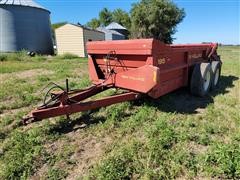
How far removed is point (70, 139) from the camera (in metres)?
3.55

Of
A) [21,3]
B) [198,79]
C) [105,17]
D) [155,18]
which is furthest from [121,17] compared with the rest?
[198,79]

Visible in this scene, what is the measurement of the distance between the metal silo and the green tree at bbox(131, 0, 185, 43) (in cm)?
1764

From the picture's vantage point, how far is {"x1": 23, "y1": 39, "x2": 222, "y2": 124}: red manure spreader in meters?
3.82

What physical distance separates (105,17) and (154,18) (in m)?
28.5

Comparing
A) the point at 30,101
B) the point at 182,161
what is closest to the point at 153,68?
the point at 182,161

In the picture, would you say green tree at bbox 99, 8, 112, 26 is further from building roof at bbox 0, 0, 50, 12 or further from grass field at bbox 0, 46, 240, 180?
grass field at bbox 0, 46, 240, 180

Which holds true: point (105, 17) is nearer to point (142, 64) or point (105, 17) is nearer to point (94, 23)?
point (94, 23)

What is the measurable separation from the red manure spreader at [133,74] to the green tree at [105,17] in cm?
5650

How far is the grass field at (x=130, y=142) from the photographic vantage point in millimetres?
2730

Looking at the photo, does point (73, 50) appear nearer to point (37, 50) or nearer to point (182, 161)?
point (37, 50)

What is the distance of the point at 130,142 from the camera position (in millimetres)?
3367

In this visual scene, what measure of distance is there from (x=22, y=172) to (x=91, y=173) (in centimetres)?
82

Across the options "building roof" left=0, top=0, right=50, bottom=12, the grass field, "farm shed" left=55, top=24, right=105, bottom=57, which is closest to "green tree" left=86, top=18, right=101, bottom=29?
"building roof" left=0, top=0, right=50, bottom=12

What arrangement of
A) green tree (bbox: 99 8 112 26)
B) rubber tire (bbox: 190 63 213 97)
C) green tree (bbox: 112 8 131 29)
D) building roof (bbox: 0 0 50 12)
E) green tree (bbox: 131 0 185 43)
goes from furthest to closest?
1. green tree (bbox: 99 8 112 26)
2. green tree (bbox: 112 8 131 29)
3. green tree (bbox: 131 0 185 43)
4. building roof (bbox: 0 0 50 12)
5. rubber tire (bbox: 190 63 213 97)
